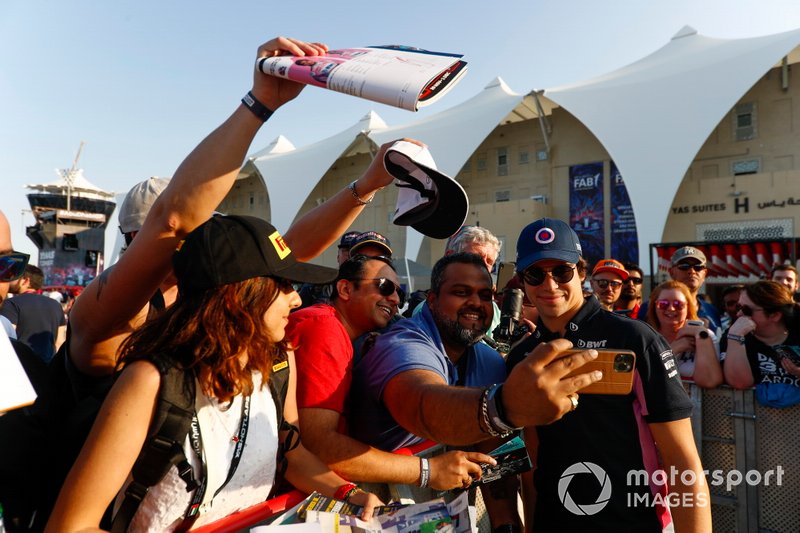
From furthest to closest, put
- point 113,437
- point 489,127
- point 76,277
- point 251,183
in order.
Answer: point 76,277 → point 251,183 → point 489,127 → point 113,437

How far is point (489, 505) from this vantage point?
210 centimetres

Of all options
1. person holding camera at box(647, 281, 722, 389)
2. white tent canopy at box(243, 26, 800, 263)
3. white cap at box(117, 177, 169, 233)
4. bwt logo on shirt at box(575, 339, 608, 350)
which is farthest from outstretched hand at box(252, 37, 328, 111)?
white tent canopy at box(243, 26, 800, 263)

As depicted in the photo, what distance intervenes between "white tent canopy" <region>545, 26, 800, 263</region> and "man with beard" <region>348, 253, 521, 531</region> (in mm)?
22306

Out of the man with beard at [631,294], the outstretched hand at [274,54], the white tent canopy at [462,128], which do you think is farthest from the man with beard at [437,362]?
the white tent canopy at [462,128]

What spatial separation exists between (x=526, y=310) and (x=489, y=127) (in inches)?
965

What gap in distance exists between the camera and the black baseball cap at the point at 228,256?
1376mm

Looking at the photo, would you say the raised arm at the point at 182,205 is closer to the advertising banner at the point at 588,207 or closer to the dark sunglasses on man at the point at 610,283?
the dark sunglasses on man at the point at 610,283

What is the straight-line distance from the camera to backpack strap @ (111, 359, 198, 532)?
1216mm

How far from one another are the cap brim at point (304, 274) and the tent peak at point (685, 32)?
3183cm

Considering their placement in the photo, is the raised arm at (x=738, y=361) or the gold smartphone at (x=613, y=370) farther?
the raised arm at (x=738, y=361)

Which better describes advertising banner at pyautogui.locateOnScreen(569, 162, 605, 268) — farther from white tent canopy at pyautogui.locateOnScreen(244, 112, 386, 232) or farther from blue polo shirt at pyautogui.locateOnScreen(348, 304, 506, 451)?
blue polo shirt at pyautogui.locateOnScreen(348, 304, 506, 451)

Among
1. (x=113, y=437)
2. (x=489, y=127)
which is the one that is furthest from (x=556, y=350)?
(x=489, y=127)

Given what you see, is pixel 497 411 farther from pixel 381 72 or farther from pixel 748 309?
pixel 748 309

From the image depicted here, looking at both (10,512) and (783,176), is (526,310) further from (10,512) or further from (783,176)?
(783,176)
